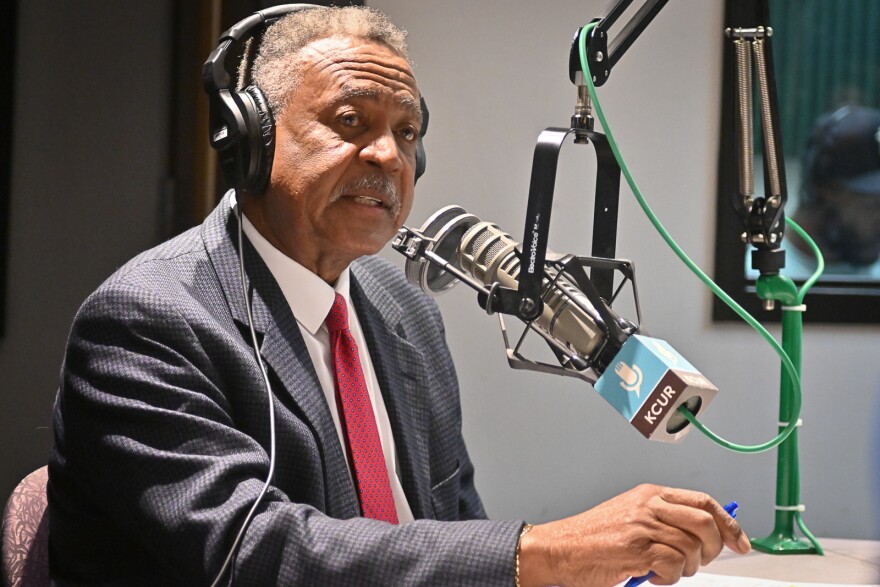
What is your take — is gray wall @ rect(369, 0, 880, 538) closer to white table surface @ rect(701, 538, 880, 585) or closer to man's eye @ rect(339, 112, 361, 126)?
white table surface @ rect(701, 538, 880, 585)

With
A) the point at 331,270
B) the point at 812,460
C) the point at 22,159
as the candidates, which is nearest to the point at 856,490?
the point at 812,460

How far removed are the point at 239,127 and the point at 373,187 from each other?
19 centimetres

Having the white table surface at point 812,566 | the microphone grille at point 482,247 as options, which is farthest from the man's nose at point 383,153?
the white table surface at point 812,566

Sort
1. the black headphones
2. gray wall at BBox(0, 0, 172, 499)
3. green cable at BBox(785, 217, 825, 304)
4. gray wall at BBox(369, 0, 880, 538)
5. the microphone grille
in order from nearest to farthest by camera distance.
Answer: the microphone grille < the black headphones < green cable at BBox(785, 217, 825, 304) < gray wall at BBox(0, 0, 172, 499) < gray wall at BBox(369, 0, 880, 538)

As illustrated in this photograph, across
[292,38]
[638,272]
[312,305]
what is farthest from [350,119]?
[638,272]

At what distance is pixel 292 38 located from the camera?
136 cm

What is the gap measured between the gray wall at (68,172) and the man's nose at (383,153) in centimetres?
78

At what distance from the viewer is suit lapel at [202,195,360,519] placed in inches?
48.2

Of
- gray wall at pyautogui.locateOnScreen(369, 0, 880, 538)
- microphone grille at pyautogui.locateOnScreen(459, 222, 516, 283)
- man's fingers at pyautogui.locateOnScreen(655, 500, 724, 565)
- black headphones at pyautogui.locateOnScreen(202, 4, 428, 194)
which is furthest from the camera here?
gray wall at pyautogui.locateOnScreen(369, 0, 880, 538)

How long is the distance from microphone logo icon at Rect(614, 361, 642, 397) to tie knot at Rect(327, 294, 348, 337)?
461mm

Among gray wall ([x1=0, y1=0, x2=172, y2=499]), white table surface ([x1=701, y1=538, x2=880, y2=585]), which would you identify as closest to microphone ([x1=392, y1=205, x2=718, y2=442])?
white table surface ([x1=701, y1=538, x2=880, y2=585])

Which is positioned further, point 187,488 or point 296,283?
point 296,283

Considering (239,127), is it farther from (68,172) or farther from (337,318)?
(68,172)

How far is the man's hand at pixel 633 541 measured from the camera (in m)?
0.94
